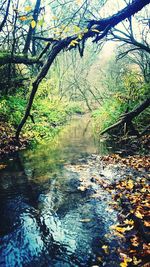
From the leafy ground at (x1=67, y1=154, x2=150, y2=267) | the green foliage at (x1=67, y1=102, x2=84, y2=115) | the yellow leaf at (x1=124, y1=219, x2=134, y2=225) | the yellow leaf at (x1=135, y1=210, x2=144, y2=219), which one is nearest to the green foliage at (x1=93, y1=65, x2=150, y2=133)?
the leafy ground at (x1=67, y1=154, x2=150, y2=267)

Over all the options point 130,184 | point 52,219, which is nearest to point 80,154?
point 130,184

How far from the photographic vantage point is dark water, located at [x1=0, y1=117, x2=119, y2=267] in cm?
359

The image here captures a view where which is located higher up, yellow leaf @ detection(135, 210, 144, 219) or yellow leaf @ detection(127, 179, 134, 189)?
yellow leaf @ detection(135, 210, 144, 219)

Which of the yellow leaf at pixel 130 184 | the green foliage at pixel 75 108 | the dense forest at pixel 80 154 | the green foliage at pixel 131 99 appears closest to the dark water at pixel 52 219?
the dense forest at pixel 80 154

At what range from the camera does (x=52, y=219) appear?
4.71 metres

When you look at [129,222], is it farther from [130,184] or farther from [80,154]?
[80,154]

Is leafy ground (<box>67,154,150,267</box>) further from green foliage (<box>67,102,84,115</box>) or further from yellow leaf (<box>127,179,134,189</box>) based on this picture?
green foliage (<box>67,102,84,115</box>)

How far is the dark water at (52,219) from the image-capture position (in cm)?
359

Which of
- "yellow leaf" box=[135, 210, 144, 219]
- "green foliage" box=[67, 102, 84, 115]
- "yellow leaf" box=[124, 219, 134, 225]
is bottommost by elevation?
"green foliage" box=[67, 102, 84, 115]

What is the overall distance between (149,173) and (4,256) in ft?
14.7

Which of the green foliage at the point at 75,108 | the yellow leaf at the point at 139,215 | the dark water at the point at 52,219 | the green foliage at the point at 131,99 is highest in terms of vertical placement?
the green foliage at the point at 131,99

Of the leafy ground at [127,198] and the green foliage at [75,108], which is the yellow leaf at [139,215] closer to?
the leafy ground at [127,198]

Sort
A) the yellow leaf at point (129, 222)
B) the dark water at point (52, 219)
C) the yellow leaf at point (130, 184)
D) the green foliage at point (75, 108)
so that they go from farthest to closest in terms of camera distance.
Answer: the green foliage at point (75, 108)
the yellow leaf at point (130, 184)
the yellow leaf at point (129, 222)
the dark water at point (52, 219)

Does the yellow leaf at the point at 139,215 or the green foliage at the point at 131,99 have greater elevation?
the green foliage at the point at 131,99
